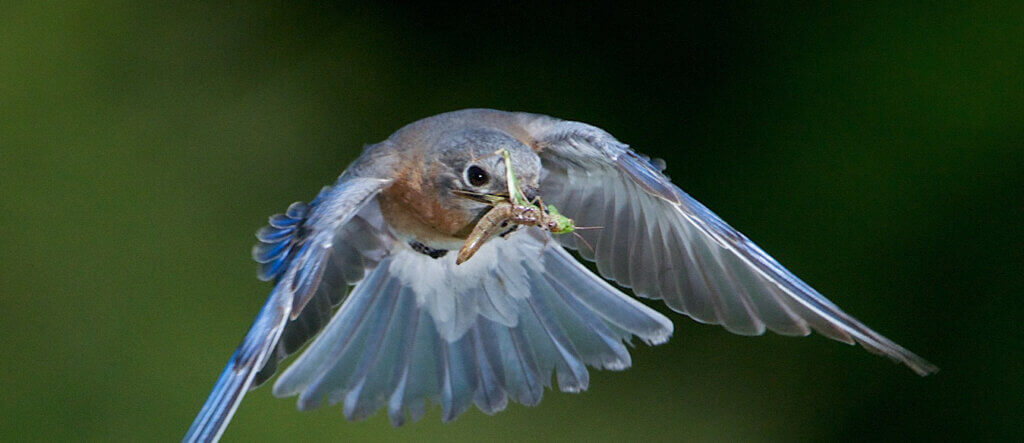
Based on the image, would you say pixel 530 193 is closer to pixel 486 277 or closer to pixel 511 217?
pixel 511 217

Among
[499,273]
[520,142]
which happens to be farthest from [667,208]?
[499,273]

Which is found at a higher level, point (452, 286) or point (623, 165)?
point (623, 165)

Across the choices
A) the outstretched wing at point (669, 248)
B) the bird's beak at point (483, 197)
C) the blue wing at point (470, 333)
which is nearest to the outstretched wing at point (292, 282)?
the bird's beak at point (483, 197)

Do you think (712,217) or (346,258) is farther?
(346,258)

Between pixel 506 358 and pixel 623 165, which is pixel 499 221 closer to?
pixel 623 165

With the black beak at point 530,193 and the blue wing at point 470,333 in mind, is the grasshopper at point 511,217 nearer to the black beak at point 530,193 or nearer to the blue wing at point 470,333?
the black beak at point 530,193

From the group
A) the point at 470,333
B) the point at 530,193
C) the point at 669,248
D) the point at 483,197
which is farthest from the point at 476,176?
the point at 470,333

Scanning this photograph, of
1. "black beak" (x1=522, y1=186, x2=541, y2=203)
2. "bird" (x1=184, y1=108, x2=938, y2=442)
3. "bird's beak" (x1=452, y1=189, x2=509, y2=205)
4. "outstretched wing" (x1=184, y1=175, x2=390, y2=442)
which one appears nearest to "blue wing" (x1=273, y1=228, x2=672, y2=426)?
"bird" (x1=184, y1=108, x2=938, y2=442)
